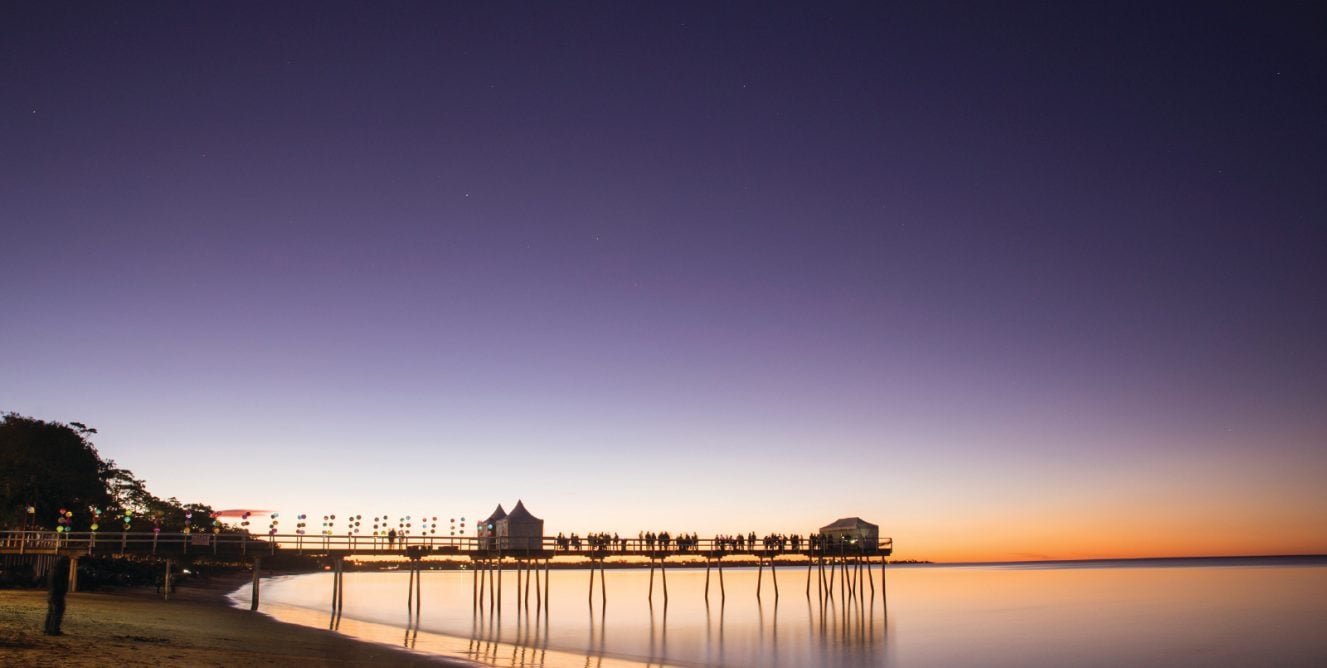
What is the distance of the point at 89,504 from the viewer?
65188 millimetres

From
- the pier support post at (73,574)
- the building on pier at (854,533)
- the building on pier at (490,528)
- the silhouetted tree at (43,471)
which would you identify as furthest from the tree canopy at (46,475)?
the building on pier at (854,533)

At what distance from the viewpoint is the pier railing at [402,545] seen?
137ft

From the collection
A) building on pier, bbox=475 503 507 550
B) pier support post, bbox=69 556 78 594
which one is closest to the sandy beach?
pier support post, bbox=69 556 78 594

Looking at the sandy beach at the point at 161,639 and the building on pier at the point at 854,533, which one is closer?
the sandy beach at the point at 161,639

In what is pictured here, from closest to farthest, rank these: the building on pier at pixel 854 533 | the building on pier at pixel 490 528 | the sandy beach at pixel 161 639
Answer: the sandy beach at pixel 161 639, the building on pier at pixel 490 528, the building on pier at pixel 854 533

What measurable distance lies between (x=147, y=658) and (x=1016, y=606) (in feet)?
244

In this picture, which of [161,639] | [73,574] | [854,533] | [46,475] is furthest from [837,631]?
[46,475]

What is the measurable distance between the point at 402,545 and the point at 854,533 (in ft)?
104

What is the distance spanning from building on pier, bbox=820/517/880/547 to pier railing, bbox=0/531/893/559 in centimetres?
12

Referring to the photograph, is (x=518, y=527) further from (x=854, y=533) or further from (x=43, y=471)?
(x=43, y=471)

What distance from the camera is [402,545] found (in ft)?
161

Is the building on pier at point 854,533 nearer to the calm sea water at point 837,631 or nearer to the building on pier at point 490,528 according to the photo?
the calm sea water at point 837,631

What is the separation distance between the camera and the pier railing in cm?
4181

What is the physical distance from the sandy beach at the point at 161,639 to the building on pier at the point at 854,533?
37044 mm
